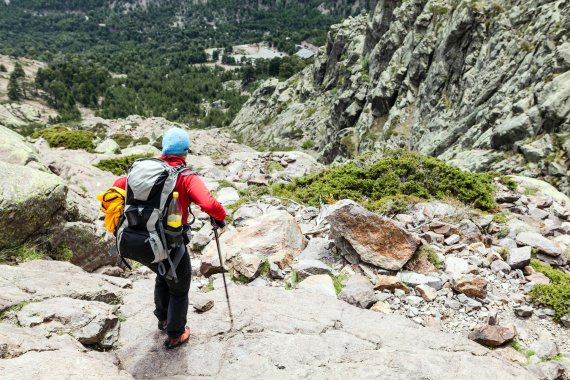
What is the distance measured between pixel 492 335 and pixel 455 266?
7.99 feet

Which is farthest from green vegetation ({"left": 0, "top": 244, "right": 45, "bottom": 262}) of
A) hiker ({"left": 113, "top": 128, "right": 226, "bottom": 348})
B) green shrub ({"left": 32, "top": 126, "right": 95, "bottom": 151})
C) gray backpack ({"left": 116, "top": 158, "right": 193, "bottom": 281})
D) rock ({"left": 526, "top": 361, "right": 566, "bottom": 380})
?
green shrub ({"left": 32, "top": 126, "right": 95, "bottom": 151})

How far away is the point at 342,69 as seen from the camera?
84062 millimetres

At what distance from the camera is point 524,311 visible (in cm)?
771

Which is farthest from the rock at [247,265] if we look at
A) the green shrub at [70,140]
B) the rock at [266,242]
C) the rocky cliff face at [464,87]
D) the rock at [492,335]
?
the green shrub at [70,140]

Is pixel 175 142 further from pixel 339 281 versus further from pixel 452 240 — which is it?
pixel 452 240

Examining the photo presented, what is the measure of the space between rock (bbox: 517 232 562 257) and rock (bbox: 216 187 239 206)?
32.2ft

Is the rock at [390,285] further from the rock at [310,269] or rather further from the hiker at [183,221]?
the hiker at [183,221]

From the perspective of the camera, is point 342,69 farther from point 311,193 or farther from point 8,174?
point 8,174

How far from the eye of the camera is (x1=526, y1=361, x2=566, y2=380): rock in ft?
20.0

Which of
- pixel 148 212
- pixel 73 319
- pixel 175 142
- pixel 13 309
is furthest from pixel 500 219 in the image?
pixel 13 309

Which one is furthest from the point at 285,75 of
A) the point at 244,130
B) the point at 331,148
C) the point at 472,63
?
the point at 472,63

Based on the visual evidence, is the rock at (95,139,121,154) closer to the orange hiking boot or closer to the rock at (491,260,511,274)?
the orange hiking boot

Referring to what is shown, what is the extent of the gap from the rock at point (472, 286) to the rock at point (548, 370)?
189 cm

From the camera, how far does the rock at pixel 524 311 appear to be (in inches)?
Result: 304
